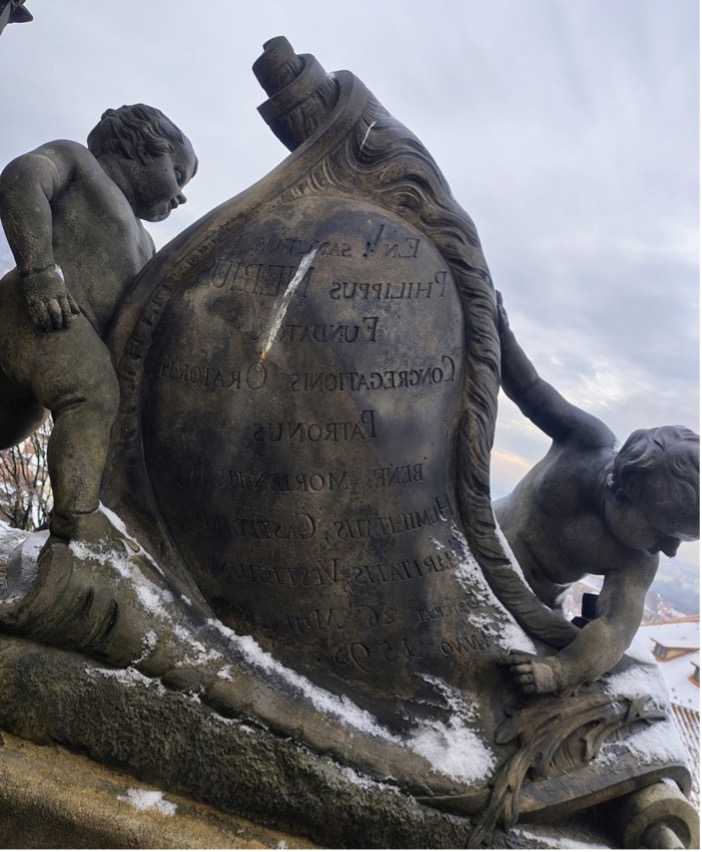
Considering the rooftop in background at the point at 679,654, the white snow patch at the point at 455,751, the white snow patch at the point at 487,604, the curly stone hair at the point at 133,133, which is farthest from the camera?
the rooftop in background at the point at 679,654

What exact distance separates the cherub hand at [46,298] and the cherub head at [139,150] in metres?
0.66

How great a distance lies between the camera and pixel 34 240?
7.49 feet

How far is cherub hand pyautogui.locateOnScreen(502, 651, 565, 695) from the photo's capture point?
2.36 metres

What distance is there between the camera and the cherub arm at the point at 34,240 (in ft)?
7.48

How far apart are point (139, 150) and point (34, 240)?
0.72 meters

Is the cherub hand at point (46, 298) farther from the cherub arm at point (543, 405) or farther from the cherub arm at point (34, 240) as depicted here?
the cherub arm at point (543, 405)

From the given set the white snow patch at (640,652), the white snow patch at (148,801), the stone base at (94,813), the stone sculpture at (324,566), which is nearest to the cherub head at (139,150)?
the stone sculpture at (324,566)

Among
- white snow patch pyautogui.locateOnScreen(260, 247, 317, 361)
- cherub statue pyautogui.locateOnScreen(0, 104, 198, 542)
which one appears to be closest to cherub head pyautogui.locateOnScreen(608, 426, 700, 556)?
white snow patch pyautogui.locateOnScreen(260, 247, 317, 361)

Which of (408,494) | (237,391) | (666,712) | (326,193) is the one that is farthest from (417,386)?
(666,712)

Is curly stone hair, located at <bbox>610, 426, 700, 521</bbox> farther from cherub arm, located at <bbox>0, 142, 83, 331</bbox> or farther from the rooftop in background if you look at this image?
the rooftop in background

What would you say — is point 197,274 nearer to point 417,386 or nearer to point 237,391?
point 237,391

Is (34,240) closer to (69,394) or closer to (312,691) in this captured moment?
(69,394)

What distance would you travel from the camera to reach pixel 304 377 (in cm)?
240

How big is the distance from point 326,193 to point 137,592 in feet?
5.15
